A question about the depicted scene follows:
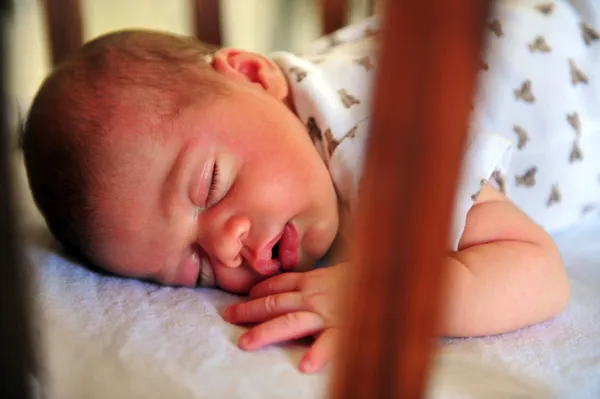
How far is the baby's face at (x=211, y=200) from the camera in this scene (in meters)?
0.60

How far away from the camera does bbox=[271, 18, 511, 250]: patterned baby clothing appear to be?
24.9 inches

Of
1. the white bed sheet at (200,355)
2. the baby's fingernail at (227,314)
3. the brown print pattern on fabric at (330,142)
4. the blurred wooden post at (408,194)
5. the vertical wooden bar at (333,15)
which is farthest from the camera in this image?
the vertical wooden bar at (333,15)

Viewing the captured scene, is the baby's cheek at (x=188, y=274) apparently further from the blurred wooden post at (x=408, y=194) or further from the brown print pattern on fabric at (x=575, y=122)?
the brown print pattern on fabric at (x=575, y=122)

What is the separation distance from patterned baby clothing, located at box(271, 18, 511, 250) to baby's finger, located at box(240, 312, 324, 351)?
0.46 ft

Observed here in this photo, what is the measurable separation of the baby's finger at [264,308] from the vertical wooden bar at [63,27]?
0.58m

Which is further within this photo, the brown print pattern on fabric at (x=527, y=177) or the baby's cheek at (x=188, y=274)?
the brown print pattern on fabric at (x=527, y=177)

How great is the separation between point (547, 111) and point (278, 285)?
47 cm

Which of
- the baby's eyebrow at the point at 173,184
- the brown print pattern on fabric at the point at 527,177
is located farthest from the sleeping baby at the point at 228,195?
the brown print pattern on fabric at the point at 527,177

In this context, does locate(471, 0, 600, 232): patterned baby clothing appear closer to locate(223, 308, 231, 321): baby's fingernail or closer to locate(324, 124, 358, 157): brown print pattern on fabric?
locate(324, 124, 358, 157): brown print pattern on fabric

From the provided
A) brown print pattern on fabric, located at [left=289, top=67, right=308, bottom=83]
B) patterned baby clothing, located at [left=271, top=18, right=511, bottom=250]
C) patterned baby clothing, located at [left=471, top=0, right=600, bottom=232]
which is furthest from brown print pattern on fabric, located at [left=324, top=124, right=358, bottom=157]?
patterned baby clothing, located at [left=471, top=0, right=600, bottom=232]

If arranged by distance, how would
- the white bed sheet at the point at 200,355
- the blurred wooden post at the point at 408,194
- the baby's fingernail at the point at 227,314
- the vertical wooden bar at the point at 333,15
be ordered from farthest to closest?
1. the vertical wooden bar at the point at 333,15
2. the baby's fingernail at the point at 227,314
3. the white bed sheet at the point at 200,355
4. the blurred wooden post at the point at 408,194

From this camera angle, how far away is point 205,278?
0.66m

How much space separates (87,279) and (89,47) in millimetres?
283

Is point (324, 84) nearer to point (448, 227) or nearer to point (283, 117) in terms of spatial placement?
point (283, 117)
